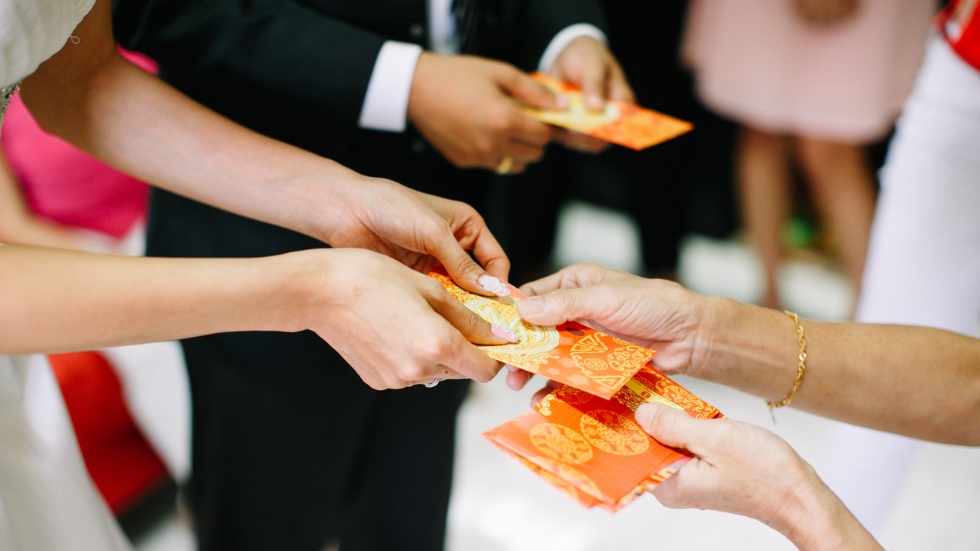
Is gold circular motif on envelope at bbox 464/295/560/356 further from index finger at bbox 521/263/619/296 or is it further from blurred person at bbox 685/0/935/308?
blurred person at bbox 685/0/935/308

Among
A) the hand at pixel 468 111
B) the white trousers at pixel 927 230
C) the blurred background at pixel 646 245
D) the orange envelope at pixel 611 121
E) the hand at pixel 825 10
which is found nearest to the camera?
the hand at pixel 468 111

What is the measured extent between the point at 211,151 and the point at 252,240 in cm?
20

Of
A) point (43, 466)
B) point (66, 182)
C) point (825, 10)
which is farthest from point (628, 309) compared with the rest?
point (825, 10)

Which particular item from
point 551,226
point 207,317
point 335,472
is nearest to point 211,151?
point 207,317

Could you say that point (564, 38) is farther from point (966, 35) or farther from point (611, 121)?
point (966, 35)

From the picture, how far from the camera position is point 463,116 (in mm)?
1093

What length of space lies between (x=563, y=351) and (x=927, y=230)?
1036mm

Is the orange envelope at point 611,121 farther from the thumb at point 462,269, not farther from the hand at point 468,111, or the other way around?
the thumb at point 462,269

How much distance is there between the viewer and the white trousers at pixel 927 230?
1337mm

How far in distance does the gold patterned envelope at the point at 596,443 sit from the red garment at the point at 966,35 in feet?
3.41

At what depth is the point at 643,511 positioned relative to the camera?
1770mm

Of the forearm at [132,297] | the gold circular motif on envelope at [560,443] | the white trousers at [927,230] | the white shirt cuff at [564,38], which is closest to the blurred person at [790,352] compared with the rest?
the gold circular motif on envelope at [560,443]

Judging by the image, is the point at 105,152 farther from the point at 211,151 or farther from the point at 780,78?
the point at 780,78

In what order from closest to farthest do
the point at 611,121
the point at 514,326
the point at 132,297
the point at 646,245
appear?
the point at 132,297 → the point at 514,326 → the point at 611,121 → the point at 646,245
